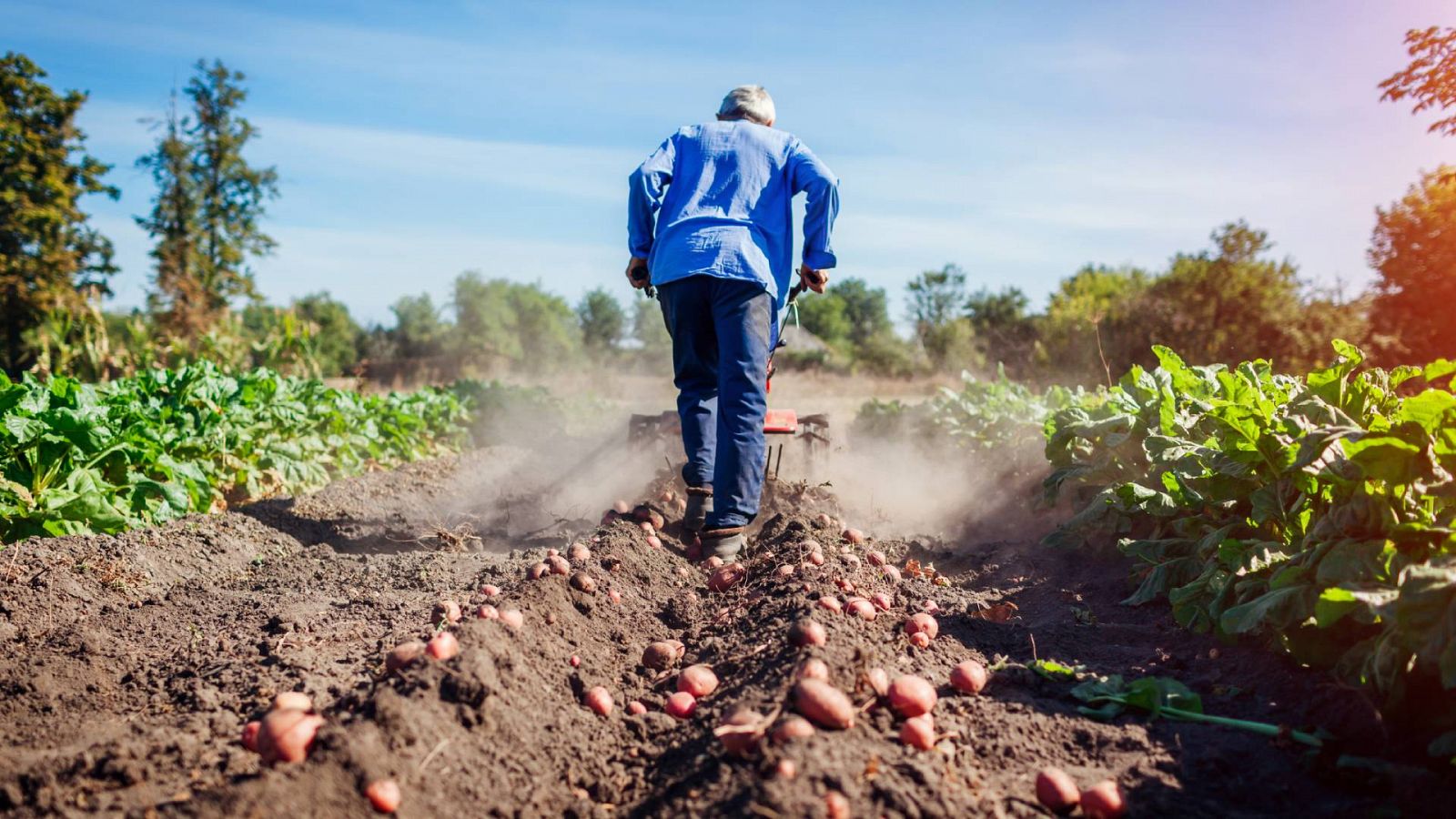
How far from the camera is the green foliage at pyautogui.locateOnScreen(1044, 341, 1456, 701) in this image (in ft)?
7.16

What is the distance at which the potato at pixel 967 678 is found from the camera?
2.54 meters

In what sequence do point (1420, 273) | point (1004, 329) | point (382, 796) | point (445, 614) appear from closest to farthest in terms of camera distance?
point (382, 796) < point (445, 614) < point (1420, 273) < point (1004, 329)

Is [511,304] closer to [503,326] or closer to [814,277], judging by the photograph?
[503,326]

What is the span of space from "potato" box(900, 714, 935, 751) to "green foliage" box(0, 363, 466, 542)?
4.86 meters

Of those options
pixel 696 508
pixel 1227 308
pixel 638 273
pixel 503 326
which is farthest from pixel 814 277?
pixel 503 326

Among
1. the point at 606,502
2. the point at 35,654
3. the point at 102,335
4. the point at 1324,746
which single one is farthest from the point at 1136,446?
the point at 102,335

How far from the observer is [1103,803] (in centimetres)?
189

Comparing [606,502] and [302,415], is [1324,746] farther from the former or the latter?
[302,415]

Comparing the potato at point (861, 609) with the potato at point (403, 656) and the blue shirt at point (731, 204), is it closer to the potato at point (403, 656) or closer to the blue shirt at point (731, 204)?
the potato at point (403, 656)

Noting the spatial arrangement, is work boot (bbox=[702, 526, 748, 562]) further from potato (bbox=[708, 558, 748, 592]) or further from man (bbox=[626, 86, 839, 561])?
potato (bbox=[708, 558, 748, 592])

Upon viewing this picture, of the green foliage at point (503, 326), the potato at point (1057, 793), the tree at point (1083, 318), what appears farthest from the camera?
the green foliage at point (503, 326)

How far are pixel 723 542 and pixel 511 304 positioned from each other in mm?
40104

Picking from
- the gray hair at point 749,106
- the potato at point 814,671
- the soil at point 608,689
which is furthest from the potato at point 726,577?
the gray hair at point 749,106

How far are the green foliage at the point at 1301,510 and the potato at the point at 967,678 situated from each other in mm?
789
